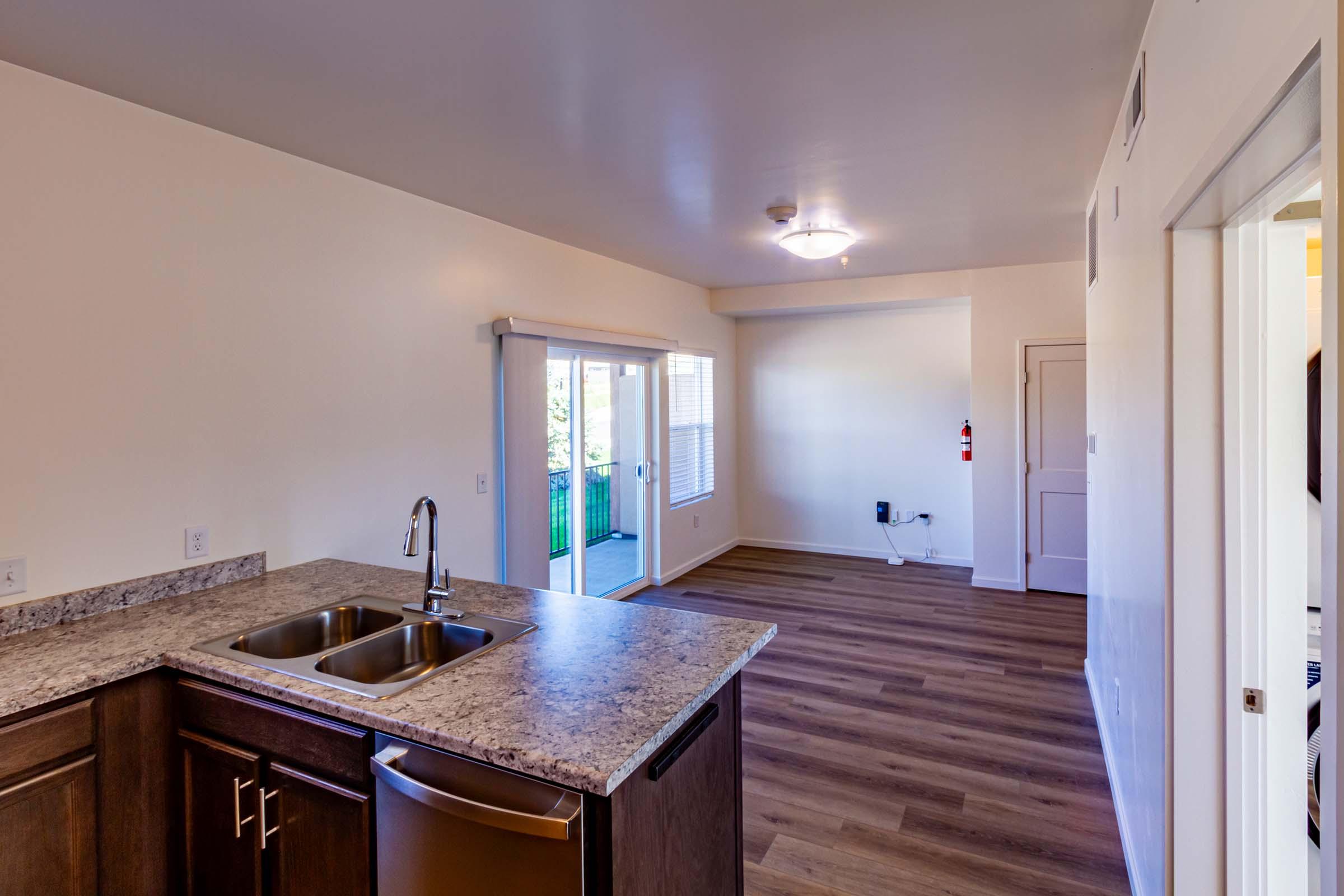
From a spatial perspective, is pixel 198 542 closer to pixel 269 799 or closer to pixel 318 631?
pixel 318 631

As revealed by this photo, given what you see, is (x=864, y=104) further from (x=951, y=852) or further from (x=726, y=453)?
(x=726, y=453)

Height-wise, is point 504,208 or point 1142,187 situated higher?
point 504,208

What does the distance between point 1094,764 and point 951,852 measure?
37.8 inches

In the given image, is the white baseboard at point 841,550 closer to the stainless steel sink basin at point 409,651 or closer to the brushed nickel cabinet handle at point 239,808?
the stainless steel sink basin at point 409,651

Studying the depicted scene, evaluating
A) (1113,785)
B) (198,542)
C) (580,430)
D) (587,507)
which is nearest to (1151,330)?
(1113,785)

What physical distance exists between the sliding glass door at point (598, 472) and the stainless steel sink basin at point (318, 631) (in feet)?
6.18

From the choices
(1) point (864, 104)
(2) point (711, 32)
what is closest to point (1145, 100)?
(1) point (864, 104)

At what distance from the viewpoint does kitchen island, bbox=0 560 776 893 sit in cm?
133

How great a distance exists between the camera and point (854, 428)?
260 inches

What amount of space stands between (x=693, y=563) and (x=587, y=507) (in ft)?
5.29

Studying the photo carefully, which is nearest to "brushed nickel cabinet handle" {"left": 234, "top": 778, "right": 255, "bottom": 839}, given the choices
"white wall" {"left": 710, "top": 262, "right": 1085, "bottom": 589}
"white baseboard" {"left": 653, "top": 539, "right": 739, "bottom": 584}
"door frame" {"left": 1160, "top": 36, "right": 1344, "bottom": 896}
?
"door frame" {"left": 1160, "top": 36, "right": 1344, "bottom": 896}

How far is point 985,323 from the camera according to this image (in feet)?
17.5

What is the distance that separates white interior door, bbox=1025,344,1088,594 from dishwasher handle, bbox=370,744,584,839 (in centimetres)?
503

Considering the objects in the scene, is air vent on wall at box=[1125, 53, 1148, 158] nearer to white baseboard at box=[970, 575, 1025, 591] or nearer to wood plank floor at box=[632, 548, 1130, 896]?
wood plank floor at box=[632, 548, 1130, 896]
